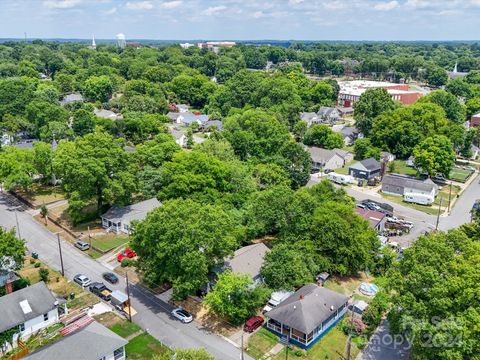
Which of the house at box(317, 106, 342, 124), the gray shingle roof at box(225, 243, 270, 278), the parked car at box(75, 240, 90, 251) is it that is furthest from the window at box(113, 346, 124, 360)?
the house at box(317, 106, 342, 124)

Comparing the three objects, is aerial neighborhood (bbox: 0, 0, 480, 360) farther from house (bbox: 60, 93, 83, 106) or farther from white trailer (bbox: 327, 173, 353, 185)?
house (bbox: 60, 93, 83, 106)

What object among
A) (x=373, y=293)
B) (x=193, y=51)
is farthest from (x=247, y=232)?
(x=193, y=51)

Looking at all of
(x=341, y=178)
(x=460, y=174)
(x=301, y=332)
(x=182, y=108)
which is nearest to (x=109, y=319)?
(x=301, y=332)

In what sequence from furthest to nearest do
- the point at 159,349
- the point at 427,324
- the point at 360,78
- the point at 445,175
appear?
the point at 360,78
the point at 445,175
the point at 159,349
the point at 427,324

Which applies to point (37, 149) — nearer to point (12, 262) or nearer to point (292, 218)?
point (12, 262)

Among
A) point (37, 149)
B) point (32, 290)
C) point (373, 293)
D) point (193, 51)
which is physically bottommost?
point (373, 293)

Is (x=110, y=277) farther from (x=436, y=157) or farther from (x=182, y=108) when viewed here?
(x=182, y=108)

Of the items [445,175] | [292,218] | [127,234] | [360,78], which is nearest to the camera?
[292,218]
